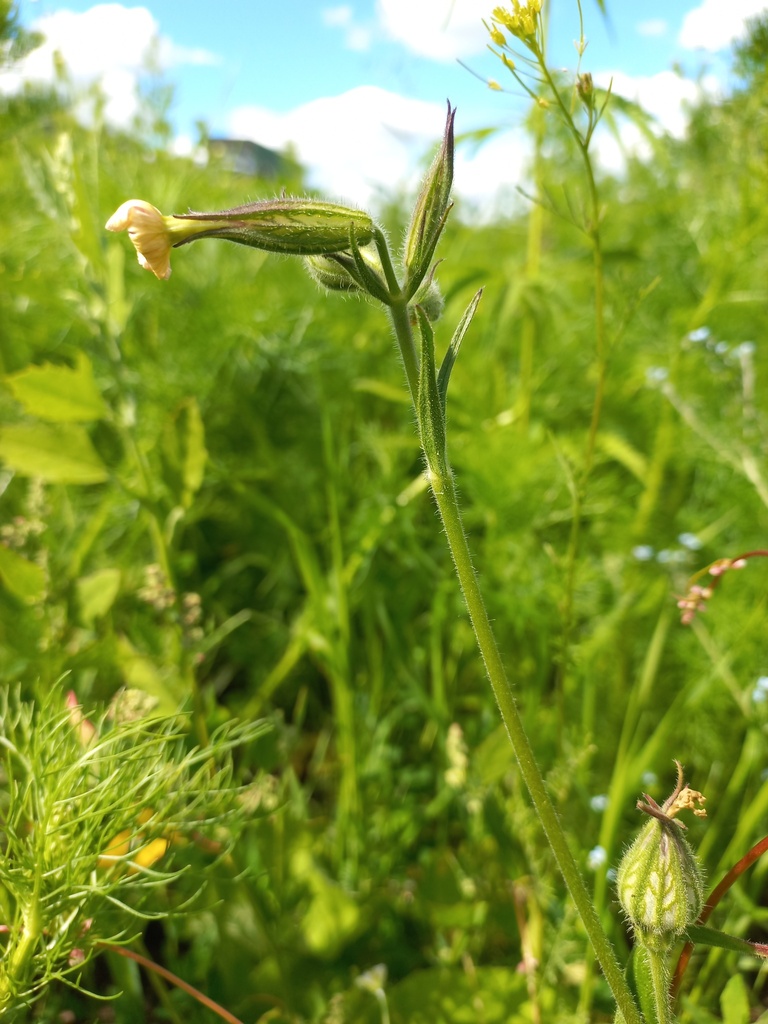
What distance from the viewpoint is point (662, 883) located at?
83 centimetres

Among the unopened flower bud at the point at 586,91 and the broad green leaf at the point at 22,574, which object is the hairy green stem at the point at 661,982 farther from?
Answer: the broad green leaf at the point at 22,574

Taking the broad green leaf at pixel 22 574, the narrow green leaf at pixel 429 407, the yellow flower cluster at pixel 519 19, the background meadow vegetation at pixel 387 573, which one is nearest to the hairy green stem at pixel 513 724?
the narrow green leaf at pixel 429 407

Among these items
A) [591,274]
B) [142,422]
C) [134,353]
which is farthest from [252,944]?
[591,274]

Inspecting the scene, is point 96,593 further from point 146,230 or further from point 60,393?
point 146,230

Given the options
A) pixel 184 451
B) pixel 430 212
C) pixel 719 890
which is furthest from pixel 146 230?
pixel 719 890

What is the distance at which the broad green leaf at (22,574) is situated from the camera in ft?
4.99

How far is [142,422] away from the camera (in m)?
2.66

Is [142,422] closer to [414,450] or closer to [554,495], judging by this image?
[414,450]

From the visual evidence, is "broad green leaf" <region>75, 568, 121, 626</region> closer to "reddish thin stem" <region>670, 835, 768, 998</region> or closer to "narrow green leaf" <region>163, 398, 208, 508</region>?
"narrow green leaf" <region>163, 398, 208, 508</region>

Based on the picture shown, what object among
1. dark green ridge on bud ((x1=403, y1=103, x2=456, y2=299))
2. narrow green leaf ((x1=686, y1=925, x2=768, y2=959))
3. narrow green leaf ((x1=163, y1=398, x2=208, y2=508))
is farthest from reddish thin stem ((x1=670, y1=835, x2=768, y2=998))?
narrow green leaf ((x1=163, y1=398, x2=208, y2=508))

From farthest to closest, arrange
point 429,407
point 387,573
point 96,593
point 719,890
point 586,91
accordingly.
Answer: point 387,573 → point 96,593 → point 586,91 → point 719,890 → point 429,407

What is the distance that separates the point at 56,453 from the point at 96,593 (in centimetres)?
29

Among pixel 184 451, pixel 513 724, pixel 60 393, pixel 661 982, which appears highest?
pixel 60 393

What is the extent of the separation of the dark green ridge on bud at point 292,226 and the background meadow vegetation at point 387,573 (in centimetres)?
50
